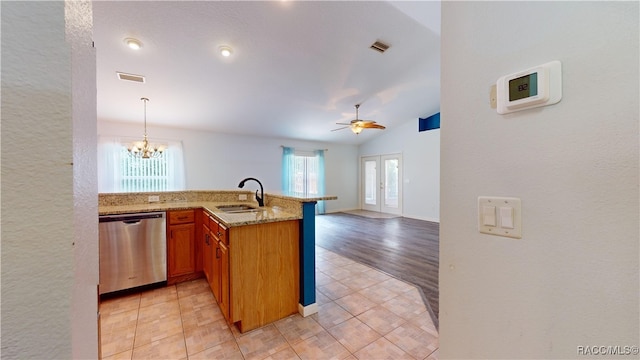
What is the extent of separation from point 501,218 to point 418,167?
6.18 metres

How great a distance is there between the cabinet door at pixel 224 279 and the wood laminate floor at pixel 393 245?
1.69 metres

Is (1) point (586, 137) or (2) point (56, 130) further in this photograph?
(1) point (586, 137)

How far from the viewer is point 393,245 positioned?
4090mm

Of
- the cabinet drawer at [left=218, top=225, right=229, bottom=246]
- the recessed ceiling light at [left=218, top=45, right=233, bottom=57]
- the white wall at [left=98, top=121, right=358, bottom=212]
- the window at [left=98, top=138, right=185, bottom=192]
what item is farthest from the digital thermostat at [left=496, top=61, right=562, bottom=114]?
the white wall at [left=98, top=121, right=358, bottom=212]

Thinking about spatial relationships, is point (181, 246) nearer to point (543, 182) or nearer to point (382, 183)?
point (543, 182)

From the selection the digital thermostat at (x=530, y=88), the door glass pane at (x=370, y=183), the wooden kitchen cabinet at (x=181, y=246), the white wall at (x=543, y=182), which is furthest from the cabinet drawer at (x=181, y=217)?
the door glass pane at (x=370, y=183)

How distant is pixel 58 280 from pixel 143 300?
269cm

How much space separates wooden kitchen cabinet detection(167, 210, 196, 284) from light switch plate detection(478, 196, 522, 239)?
2785 millimetres

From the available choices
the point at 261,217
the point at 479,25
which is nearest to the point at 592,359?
the point at 479,25

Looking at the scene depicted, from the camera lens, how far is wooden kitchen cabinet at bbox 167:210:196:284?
260 cm

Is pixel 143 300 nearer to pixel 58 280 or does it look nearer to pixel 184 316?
pixel 184 316

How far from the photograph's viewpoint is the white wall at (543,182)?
56 cm

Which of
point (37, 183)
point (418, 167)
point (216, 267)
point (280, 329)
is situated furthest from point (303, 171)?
point (37, 183)

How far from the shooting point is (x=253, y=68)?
3389mm
